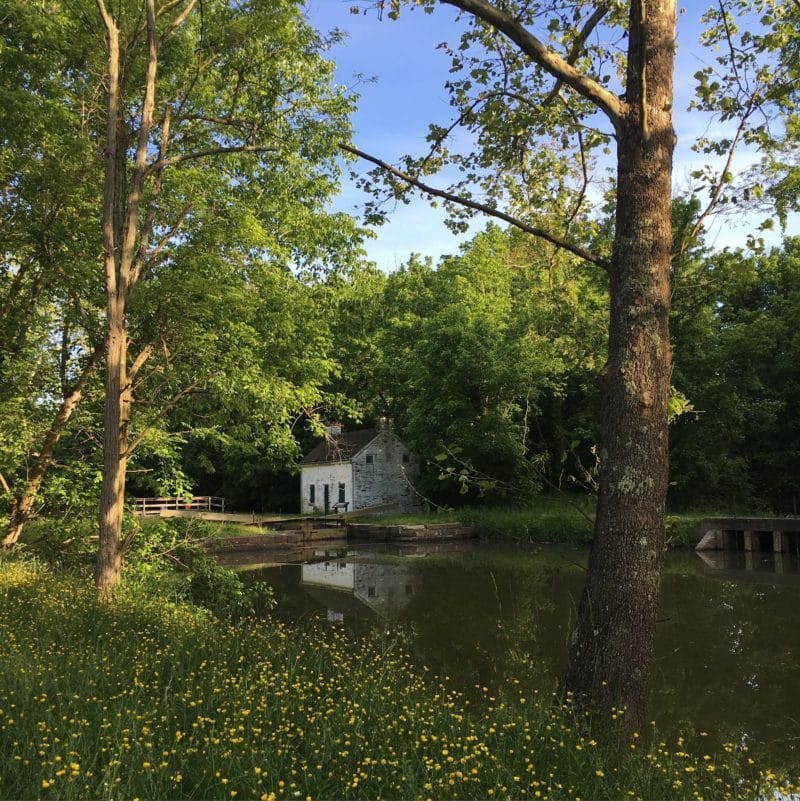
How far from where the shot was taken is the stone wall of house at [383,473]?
45656 mm

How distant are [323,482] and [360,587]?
27442 mm

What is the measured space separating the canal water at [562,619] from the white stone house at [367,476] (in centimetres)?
1722

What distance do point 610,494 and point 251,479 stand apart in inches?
1991

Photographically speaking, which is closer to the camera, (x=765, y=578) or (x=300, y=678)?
(x=300, y=678)

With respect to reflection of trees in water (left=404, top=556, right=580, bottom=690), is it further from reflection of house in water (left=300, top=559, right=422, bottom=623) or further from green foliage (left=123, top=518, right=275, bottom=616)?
green foliage (left=123, top=518, right=275, bottom=616)

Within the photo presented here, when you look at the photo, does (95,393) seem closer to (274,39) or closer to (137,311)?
(137,311)

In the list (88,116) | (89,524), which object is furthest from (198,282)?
(89,524)

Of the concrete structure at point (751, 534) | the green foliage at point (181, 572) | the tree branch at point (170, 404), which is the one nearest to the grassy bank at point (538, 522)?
the concrete structure at point (751, 534)

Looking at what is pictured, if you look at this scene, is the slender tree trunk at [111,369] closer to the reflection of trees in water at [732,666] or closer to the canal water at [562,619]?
the canal water at [562,619]

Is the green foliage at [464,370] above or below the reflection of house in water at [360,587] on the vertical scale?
above

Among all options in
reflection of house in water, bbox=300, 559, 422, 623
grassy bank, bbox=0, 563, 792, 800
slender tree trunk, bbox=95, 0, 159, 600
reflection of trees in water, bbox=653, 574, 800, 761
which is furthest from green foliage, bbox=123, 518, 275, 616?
reflection of trees in water, bbox=653, 574, 800, 761

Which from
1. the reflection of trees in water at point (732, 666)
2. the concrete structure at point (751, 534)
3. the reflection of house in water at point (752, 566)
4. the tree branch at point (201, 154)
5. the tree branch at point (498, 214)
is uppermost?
the tree branch at point (201, 154)

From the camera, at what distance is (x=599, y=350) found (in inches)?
242

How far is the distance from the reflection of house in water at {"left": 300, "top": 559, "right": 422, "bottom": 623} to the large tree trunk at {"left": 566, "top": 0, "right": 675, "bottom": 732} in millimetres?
11261
